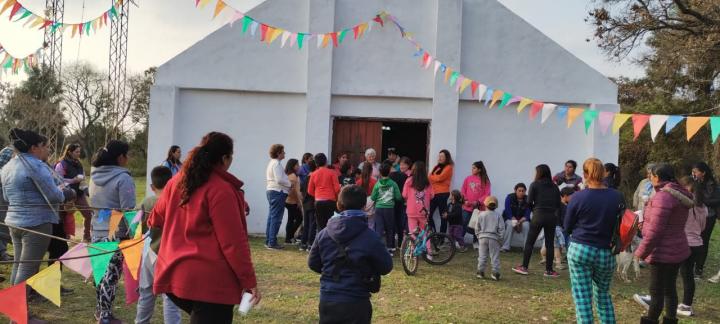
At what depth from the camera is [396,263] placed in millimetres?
8562

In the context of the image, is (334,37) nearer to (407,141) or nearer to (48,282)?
(407,141)

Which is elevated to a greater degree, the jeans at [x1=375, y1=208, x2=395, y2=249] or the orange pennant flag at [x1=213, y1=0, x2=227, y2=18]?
the orange pennant flag at [x1=213, y1=0, x2=227, y2=18]

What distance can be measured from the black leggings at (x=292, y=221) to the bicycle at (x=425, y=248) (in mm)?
2519

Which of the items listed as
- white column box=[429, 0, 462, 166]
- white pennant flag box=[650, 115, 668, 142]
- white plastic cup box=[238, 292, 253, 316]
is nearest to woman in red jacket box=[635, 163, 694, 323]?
white pennant flag box=[650, 115, 668, 142]

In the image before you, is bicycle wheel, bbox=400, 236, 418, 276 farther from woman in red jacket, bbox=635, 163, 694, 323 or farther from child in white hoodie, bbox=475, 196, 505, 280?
woman in red jacket, bbox=635, 163, 694, 323

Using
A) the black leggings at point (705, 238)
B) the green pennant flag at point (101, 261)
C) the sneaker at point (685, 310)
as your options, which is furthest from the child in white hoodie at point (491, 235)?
the green pennant flag at point (101, 261)

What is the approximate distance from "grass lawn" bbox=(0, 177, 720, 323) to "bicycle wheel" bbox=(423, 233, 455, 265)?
0.41 feet

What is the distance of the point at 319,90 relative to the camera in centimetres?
1045

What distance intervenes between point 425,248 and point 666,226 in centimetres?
373

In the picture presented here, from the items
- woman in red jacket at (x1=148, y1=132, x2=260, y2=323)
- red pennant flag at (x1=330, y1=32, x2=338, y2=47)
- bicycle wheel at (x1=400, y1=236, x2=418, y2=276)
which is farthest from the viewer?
red pennant flag at (x1=330, y1=32, x2=338, y2=47)

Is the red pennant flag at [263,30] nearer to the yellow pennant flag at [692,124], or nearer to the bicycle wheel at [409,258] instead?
the bicycle wheel at [409,258]

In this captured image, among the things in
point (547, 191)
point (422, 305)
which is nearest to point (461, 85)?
point (547, 191)

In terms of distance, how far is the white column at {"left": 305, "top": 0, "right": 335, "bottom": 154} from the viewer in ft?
34.2

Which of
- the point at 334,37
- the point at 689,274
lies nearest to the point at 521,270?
the point at 689,274
